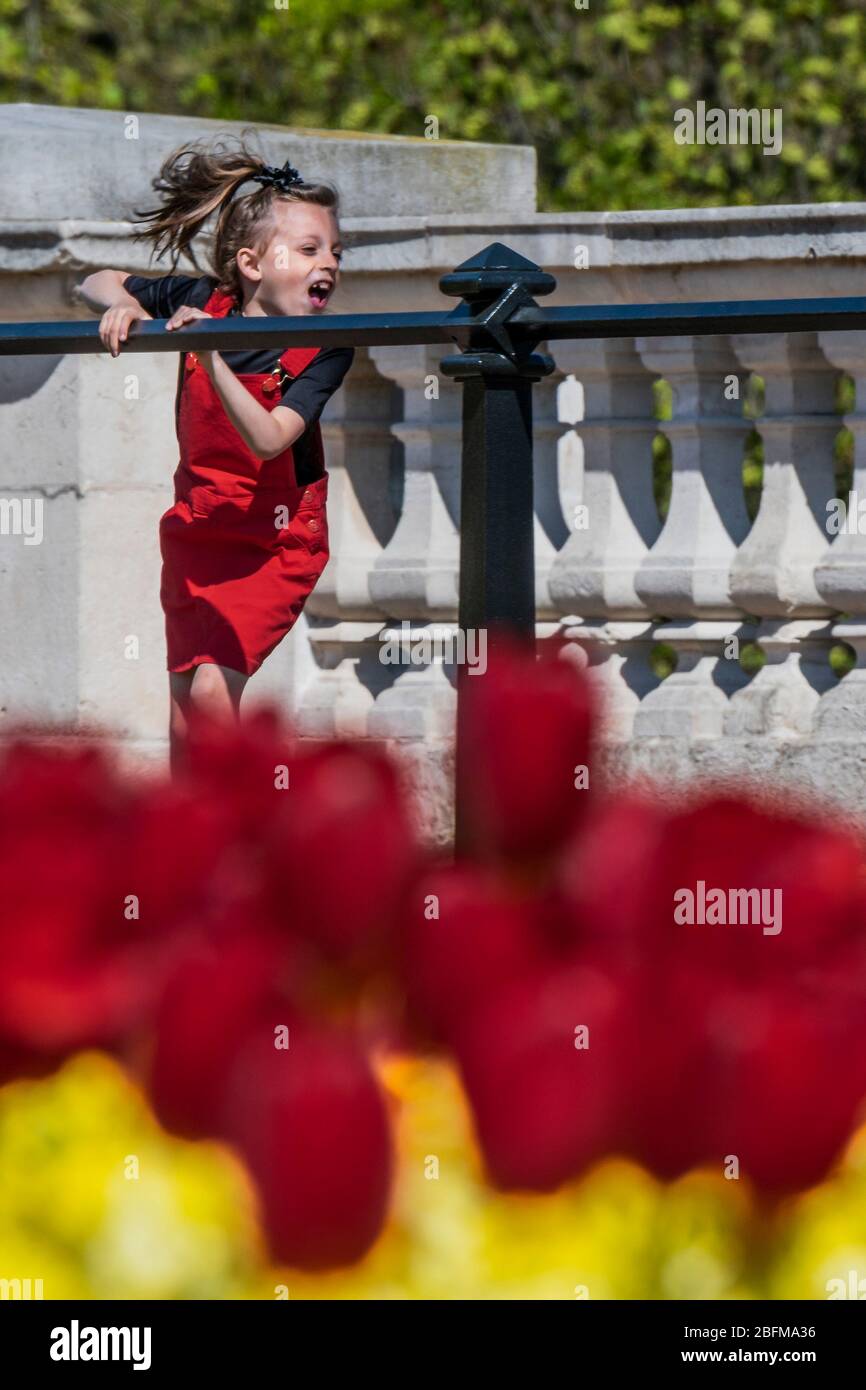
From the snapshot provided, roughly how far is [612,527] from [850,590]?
59 cm

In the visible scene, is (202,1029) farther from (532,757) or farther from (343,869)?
(532,757)

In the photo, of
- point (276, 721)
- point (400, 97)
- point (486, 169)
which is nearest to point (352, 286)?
point (486, 169)

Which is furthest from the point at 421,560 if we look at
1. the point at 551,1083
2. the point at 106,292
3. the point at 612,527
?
the point at 551,1083

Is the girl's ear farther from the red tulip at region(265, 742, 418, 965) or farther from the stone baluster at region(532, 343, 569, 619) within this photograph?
the red tulip at region(265, 742, 418, 965)

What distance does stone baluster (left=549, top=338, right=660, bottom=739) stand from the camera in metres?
4.83

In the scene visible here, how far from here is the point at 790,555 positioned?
4.66 m

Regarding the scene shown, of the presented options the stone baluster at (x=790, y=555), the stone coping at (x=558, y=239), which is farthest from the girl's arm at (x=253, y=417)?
the stone baluster at (x=790, y=555)

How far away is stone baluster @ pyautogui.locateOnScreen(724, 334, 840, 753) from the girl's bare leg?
112 centimetres

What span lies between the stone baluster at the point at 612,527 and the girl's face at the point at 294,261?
29.3 inches

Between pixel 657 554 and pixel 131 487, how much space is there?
1.11 metres

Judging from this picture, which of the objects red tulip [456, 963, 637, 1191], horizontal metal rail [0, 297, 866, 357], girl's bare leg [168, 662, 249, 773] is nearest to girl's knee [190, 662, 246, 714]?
girl's bare leg [168, 662, 249, 773]

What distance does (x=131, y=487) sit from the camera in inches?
183

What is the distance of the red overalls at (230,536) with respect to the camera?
162 inches
